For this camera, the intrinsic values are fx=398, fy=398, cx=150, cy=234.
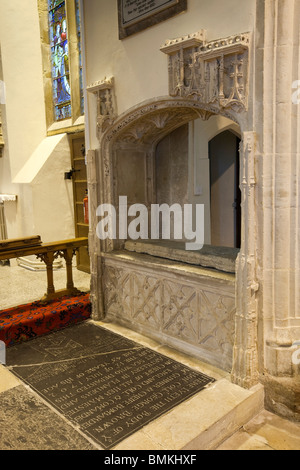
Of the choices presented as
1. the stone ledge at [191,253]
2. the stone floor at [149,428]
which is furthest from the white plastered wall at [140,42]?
the stone floor at [149,428]

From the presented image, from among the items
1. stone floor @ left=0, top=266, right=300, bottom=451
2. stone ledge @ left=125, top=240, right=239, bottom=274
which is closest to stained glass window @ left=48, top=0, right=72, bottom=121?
stone ledge @ left=125, top=240, right=239, bottom=274

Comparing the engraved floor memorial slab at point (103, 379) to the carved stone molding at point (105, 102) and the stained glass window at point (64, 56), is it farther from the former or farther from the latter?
the stained glass window at point (64, 56)

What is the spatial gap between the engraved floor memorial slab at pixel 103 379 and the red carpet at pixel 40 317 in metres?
0.13

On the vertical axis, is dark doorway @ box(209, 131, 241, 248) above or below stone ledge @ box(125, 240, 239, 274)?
above

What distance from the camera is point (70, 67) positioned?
6.57m

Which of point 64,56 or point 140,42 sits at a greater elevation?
point 64,56

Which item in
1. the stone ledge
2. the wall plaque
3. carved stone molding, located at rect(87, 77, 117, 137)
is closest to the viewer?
the wall plaque

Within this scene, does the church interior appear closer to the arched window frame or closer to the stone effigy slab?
the stone effigy slab

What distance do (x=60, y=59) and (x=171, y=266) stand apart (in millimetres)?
4922

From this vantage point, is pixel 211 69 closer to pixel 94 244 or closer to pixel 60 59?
pixel 94 244

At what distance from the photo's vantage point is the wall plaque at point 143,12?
3395mm

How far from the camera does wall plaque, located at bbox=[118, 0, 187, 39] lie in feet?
11.1

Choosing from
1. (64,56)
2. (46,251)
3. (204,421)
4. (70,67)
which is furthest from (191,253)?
(64,56)

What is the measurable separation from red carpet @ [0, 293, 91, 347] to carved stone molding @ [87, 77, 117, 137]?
2.06 metres
